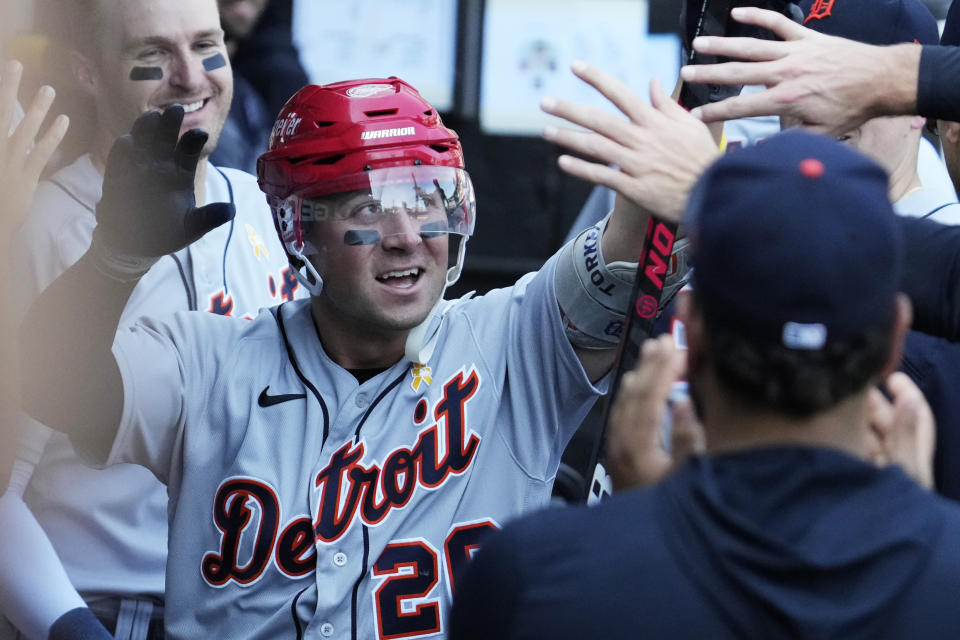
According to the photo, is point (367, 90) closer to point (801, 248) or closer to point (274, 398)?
point (274, 398)

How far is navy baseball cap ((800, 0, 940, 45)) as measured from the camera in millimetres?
2934

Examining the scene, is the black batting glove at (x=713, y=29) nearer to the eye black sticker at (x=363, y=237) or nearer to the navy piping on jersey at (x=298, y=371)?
the eye black sticker at (x=363, y=237)

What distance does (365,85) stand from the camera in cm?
264

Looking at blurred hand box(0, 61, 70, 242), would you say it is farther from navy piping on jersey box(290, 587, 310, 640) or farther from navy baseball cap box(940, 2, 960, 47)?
navy baseball cap box(940, 2, 960, 47)

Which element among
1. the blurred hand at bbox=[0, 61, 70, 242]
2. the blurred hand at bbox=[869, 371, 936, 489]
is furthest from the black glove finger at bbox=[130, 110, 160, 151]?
the blurred hand at bbox=[869, 371, 936, 489]

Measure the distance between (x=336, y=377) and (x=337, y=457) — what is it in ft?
0.63

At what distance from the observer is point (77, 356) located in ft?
7.35

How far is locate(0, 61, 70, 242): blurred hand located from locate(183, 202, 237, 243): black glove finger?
0.26 meters

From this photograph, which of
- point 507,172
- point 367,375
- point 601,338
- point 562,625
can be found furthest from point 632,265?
point 507,172

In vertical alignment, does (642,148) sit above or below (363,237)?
above

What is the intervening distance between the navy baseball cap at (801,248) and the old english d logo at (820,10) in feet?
6.01

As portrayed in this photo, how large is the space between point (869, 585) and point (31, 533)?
2.10 metres

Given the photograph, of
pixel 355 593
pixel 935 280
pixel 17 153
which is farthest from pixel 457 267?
pixel 935 280

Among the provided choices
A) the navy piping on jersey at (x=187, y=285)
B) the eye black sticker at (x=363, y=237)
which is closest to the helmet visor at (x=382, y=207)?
the eye black sticker at (x=363, y=237)
